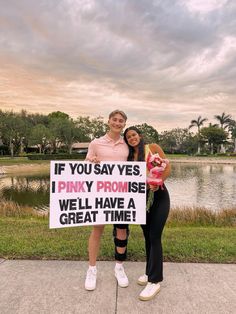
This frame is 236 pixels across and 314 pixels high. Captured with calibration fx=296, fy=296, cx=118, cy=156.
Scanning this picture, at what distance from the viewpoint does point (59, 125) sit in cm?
6544

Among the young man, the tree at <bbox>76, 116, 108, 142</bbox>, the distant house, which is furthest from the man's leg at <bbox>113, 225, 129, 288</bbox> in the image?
the distant house

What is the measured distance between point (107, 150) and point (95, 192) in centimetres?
57

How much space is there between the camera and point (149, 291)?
3.40 metres

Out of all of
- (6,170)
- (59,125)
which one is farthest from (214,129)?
(6,170)

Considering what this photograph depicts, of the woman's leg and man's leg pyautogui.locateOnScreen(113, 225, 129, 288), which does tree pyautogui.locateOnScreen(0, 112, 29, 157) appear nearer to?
man's leg pyautogui.locateOnScreen(113, 225, 129, 288)

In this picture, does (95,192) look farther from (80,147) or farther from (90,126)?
(80,147)

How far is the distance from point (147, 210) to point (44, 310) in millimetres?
1556

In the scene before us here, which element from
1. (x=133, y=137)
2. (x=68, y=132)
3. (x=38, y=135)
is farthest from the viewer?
(x=68, y=132)

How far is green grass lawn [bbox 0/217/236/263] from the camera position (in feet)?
15.2

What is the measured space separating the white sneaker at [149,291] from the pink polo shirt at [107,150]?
1.54 metres

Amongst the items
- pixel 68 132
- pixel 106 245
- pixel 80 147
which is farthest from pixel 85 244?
pixel 80 147

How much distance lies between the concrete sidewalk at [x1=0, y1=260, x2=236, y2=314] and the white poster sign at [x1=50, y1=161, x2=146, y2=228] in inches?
30.2

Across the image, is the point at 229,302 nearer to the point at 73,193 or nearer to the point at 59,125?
the point at 73,193

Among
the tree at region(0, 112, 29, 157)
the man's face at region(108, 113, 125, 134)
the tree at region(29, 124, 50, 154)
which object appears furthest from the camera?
the tree at region(29, 124, 50, 154)
